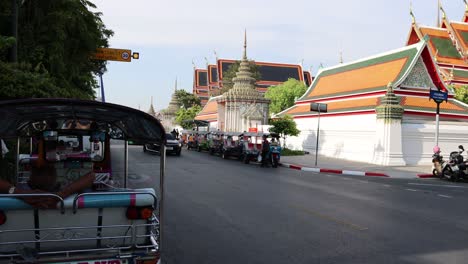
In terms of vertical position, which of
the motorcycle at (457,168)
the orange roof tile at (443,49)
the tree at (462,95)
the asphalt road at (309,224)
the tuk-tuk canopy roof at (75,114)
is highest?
the orange roof tile at (443,49)

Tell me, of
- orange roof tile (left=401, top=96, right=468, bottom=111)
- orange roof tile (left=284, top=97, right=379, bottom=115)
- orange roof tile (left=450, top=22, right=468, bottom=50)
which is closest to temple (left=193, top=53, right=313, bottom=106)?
orange roof tile (left=450, top=22, right=468, bottom=50)

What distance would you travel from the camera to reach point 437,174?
64.8ft

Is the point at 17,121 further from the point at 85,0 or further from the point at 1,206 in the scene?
the point at 85,0

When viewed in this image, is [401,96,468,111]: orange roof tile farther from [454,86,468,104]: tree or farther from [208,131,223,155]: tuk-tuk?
[208,131,223,155]: tuk-tuk

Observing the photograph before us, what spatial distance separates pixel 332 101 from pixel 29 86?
2514 cm

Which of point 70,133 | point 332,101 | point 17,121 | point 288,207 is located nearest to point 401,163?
point 332,101

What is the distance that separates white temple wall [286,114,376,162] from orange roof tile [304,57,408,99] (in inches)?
117

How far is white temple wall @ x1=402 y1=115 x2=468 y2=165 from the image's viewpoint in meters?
24.7

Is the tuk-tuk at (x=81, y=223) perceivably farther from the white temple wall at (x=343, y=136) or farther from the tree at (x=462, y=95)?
the tree at (x=462, y=95)

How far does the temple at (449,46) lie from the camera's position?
38.3m

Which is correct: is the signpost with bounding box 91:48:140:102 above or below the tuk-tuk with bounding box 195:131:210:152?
above

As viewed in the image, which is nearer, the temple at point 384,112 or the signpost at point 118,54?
the temple at point 384,112

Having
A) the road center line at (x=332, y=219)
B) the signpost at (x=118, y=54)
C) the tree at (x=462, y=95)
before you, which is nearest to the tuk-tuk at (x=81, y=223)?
the road center line at (x=332, y=219)

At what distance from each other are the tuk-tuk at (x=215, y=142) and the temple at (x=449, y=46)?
1986 cm
